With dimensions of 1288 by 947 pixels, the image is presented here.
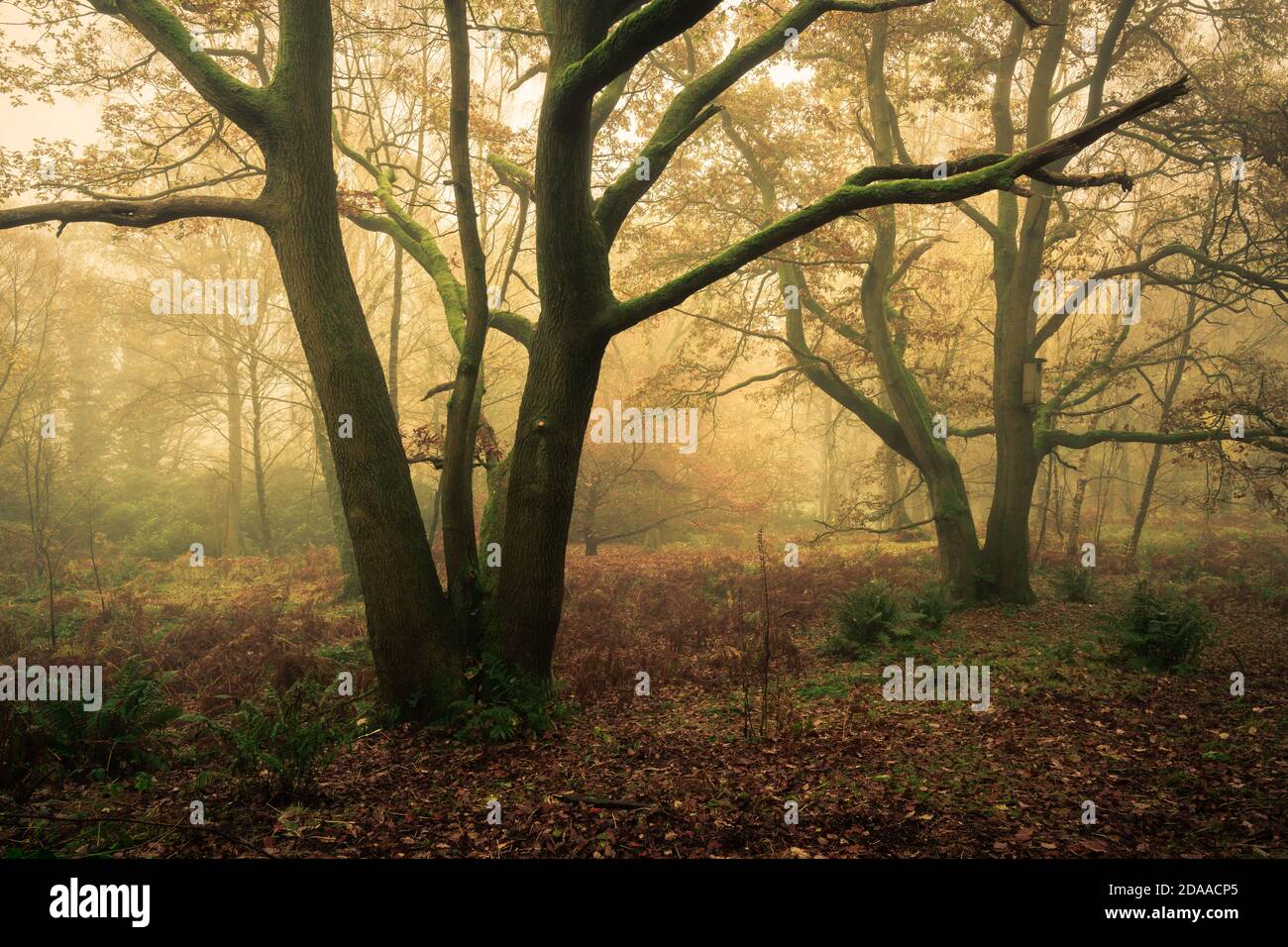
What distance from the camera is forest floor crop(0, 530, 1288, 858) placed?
3.96 metres

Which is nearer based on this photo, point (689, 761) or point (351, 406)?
point (689, 761)

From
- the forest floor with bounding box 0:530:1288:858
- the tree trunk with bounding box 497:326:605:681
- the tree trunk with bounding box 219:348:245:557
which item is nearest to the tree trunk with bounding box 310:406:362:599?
the forest floor with bounding box 0:530:1288:858

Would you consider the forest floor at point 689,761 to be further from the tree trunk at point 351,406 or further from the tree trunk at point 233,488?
the tree trunk at point 233,488

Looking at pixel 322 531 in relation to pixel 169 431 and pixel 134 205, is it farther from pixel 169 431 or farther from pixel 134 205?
pixel 134 205

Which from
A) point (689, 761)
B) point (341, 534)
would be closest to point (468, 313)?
point (689, 761)

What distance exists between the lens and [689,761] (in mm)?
5246

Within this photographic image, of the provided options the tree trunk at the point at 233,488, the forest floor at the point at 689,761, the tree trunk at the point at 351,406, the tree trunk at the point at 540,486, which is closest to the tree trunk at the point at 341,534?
the forest floor at the point at 689,761

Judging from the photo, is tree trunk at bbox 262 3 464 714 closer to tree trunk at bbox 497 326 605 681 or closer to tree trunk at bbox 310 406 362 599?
tree trunk at bbox 497 326 605 681

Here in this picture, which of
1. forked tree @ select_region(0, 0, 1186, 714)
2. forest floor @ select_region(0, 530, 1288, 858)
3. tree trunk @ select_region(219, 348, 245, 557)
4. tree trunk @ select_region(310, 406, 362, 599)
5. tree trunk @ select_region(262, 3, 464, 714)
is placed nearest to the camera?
forest floor @ select_region(0, 530, 1288, 858)

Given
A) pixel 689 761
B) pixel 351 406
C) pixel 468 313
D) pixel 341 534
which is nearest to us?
pixel 689 761

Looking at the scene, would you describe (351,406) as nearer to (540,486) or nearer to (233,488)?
(540,486)

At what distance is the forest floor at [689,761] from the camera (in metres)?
3.96

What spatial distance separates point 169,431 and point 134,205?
2399 cm
